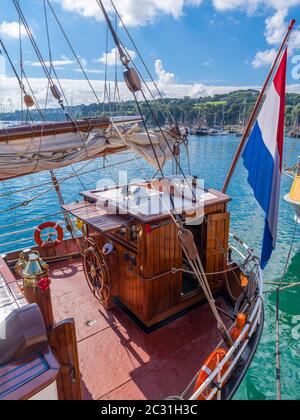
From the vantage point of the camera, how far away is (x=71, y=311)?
5.98 meters

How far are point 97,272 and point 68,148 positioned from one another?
2.57 m

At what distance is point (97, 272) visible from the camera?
593cm

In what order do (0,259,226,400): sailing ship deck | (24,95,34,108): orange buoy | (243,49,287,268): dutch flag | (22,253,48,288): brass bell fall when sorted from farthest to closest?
(24,95,34,108): orange buoy < (243,49,287,268): dutch flag < (0,259,226,400): sailing ship deck < (22,253,48,288): brass bell

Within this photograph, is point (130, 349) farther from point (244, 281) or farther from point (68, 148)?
point (68, 148)

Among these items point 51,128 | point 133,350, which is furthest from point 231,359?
point 51,128

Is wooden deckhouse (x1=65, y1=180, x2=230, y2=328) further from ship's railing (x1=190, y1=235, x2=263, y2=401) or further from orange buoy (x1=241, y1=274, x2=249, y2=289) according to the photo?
ship's railing (x1=190, y1=235, x2=263, y2=401)

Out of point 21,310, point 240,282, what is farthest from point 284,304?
point 21,310

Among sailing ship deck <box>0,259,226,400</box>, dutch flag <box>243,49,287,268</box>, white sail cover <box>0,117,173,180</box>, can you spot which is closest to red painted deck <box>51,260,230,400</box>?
sailing ship deck <box>0,259,226,400</box>

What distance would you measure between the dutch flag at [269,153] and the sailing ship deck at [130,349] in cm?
193

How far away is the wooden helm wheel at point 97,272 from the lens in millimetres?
5643

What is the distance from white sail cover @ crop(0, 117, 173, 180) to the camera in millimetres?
5137
